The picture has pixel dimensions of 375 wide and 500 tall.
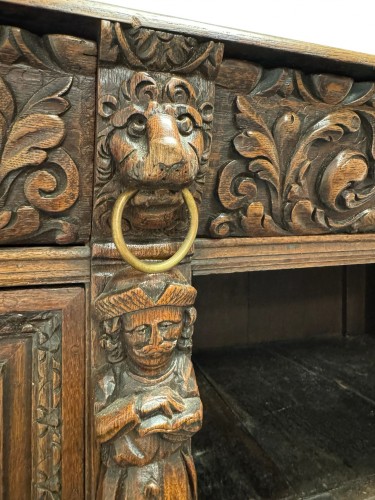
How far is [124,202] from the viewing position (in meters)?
0.38

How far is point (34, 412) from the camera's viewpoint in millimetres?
424

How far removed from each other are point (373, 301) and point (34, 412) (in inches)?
44.7

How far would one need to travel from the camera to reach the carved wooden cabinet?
368 mm

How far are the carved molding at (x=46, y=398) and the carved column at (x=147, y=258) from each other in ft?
0.14

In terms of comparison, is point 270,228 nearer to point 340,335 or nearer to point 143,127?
point 143,127

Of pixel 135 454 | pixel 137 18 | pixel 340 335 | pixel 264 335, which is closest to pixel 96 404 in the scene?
pixel 135 454

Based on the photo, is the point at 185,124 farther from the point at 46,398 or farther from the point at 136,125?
the point at 46,398

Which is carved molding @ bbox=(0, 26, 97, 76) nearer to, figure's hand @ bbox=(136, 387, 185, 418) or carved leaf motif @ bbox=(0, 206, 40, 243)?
carved leaf motif @ bbox=(0, 206, 40, 243)

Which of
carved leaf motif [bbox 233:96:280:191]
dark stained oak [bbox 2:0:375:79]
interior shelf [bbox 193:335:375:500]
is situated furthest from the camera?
interior shelf [bbox 193:335:375:500]

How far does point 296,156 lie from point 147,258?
0.23 m

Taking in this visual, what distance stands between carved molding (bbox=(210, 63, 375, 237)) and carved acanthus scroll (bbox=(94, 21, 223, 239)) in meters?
0.05

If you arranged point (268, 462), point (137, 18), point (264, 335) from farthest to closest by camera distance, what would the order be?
1. point (264, 335)
2. point (268, 462)
3. point (137, 18)

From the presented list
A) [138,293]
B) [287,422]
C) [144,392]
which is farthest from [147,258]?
[287,422]

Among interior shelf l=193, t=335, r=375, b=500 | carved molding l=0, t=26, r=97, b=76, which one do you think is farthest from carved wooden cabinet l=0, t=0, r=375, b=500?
interior shelf l=193, t=335, r=375, b=500
